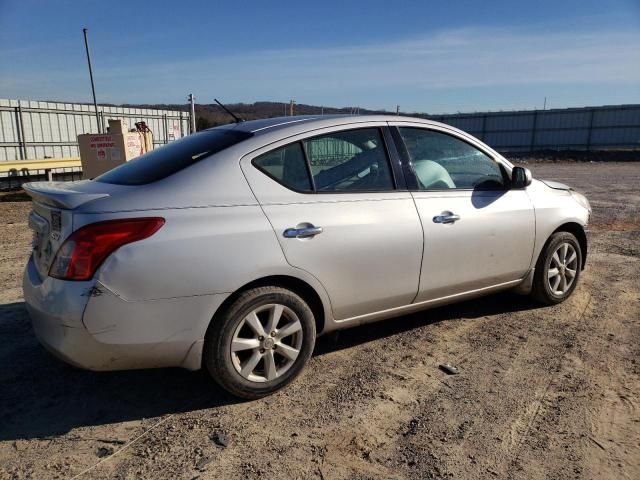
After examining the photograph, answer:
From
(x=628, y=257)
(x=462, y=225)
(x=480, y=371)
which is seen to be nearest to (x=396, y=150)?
(x=462, y=225)

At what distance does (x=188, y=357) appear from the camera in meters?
2.86

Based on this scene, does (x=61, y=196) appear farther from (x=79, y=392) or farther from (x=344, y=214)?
(x=344, y=214)

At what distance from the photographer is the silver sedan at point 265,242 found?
265 cm

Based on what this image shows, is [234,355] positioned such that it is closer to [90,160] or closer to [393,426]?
[393,426]

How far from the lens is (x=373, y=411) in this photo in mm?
2979

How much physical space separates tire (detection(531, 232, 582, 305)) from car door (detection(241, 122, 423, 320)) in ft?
4.97

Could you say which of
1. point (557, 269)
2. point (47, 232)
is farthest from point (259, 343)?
point (557, 269)

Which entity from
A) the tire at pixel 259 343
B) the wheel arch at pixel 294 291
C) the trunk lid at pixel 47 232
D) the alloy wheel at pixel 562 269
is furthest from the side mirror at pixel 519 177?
A: the trunk lid at pixel 47 232

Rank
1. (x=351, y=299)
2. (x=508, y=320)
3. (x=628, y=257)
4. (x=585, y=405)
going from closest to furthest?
1. (x=585, y=405)
2. (x=351, y=299)
3. (x=508, y=320)
4. (x=628, y=257)

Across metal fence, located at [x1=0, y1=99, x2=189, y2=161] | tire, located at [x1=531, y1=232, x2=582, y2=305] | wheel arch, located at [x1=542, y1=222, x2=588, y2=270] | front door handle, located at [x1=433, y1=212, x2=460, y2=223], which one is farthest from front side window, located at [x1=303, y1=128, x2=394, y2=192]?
metal fence, located at [x1=0, y1=99, x2=189, y2=161]

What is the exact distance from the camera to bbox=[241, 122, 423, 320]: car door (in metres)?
3.10

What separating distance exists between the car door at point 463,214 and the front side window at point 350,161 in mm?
199

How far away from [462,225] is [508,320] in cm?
113

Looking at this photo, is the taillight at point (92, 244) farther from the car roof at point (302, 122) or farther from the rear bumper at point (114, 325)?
the car roof at point (302, 122)
